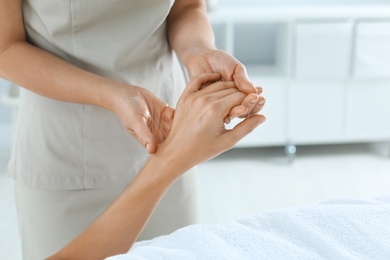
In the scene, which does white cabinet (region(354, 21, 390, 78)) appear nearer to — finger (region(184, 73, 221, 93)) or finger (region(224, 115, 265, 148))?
finger (region(184, 73, 221, 93))

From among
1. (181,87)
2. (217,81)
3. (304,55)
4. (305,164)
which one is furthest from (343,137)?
(217,81)

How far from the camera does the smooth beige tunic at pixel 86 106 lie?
1.36m

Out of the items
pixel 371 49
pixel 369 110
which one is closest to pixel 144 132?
pixel 371 49

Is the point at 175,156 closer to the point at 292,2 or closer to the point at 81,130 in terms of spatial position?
the point at 81,130

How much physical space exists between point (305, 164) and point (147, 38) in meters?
2.52

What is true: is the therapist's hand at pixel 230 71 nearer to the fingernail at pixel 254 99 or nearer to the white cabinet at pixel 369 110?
the fingernail at pixel 254 99

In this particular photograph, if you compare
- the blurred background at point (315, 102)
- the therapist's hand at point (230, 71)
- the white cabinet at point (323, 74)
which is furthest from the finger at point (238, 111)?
the white cabinet at point (323, 74)

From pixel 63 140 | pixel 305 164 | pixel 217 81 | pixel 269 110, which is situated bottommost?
pixel 305 164

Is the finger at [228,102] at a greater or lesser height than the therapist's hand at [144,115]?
greater

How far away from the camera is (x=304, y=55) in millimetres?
3703

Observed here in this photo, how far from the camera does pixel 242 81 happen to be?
1.24m

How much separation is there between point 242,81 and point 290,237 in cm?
30

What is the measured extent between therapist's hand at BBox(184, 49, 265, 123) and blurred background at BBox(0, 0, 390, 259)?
211cm

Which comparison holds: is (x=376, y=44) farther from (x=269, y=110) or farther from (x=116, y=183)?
(x=116, y=183)
